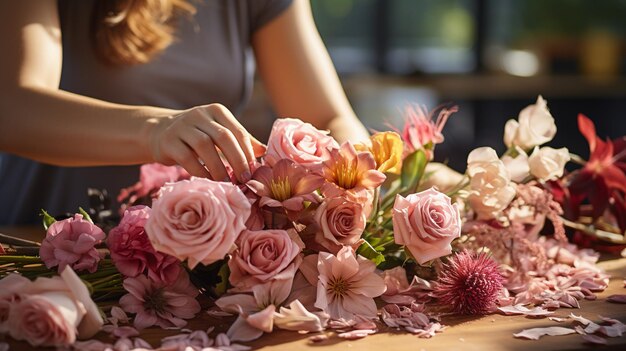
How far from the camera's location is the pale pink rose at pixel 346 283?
2.86ft

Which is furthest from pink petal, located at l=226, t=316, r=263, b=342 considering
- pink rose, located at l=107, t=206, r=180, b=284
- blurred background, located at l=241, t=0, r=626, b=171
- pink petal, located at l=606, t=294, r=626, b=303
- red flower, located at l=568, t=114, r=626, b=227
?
blurred background, located at l=241, t=0, r=626, b=171

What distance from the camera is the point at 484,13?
21.1 ft

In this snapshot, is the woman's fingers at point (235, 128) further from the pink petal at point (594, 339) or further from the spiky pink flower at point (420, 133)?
the pink petal at point (594, 339)

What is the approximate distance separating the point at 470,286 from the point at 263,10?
97 centimetres

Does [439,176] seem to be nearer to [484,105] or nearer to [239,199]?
[239,199]

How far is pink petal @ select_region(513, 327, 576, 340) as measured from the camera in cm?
84

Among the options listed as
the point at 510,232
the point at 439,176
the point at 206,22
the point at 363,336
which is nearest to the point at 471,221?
the point at 510,232

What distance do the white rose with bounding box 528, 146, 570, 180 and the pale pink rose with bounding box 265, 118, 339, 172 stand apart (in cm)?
30

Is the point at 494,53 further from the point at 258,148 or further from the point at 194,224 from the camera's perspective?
the point at 194,224

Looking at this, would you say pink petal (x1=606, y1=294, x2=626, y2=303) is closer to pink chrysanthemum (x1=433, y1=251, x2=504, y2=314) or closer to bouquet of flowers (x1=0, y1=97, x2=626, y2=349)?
bouquet of flowers (x1=0, y1=97, x2=626, y2=349)

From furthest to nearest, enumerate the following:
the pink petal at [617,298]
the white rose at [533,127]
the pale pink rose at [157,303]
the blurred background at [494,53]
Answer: the blurred background at [494,53] → the white rose at [533,127] → the pink petal at [617,298] → the pale pink rose at [157,303]

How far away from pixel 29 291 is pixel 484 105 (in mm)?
5842

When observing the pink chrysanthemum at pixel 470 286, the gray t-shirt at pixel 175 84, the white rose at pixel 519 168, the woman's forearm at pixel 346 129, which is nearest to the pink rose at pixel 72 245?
the pink chrysanthemum at pixel 470 286

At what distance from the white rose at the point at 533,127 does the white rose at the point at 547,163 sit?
25 mm
